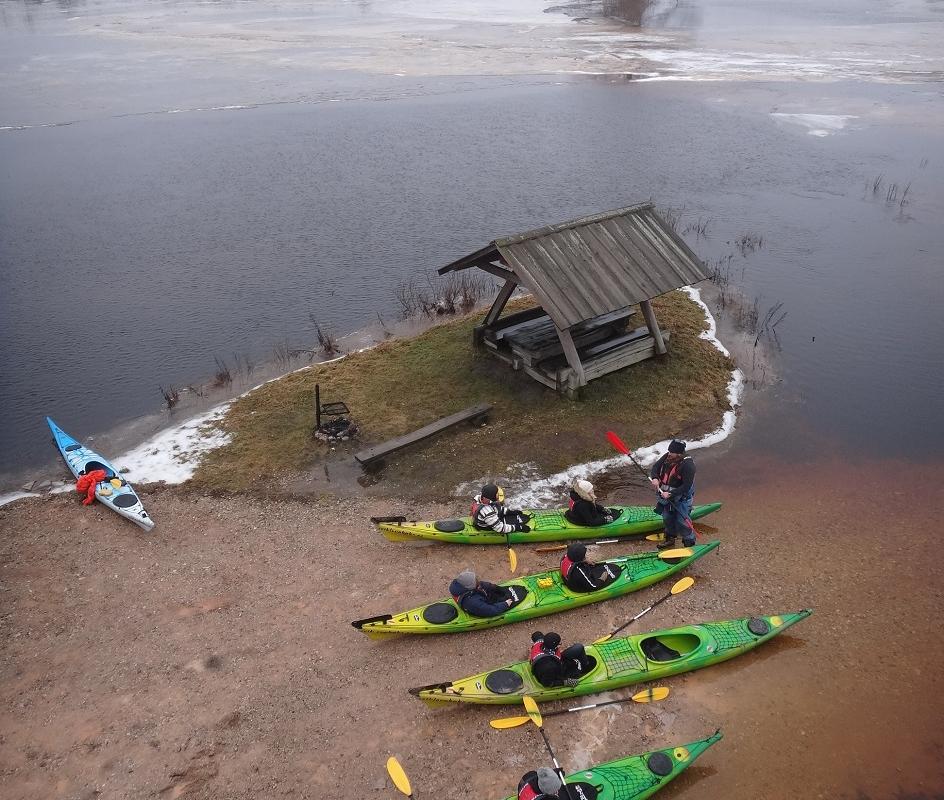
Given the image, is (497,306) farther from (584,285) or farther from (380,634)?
(380,634)

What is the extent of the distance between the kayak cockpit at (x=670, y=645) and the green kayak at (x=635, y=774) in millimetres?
1418

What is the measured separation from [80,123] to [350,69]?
1896 cm

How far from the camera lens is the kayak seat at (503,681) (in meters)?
9.25

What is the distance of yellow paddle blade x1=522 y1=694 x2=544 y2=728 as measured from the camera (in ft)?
29.3

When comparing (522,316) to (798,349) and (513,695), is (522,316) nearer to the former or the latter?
(798,349)

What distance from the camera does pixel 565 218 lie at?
90.7 ft

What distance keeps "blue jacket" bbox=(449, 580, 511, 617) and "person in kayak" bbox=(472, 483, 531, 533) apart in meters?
1.63

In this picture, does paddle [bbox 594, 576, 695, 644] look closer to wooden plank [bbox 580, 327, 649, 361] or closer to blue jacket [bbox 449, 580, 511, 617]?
blue jacket [bbox 449, 580, 511, 617]

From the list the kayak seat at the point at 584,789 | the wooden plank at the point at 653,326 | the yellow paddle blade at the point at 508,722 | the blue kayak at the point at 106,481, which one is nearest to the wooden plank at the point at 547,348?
the wooden plank at the point at 653,326

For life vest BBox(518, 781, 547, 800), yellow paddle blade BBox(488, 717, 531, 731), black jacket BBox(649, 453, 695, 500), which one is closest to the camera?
life vest BBox(518, 781, 547, 800)

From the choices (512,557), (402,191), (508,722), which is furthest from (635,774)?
(402,191)

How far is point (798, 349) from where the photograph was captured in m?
19.1

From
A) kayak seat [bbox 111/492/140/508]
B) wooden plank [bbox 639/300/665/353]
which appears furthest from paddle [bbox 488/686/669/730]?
wooden plank [bbox 639/300/665/353]

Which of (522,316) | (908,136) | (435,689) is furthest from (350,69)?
(435,689)
